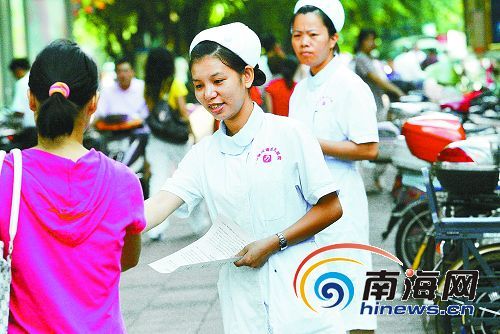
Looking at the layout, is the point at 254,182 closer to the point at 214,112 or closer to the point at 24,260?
the point at 214,112

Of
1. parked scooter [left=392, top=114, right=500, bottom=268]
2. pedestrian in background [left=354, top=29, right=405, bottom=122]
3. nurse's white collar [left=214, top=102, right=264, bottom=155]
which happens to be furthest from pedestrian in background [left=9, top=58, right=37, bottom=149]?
pedestrian in background [left=354, top=29, right=405, bottom=122]

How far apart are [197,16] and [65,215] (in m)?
23.4

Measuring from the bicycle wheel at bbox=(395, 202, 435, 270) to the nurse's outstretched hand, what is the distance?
4579 millimetres

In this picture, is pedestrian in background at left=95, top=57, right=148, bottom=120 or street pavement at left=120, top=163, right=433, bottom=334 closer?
street pavement at left=120, top=163, right=433, bottom=334

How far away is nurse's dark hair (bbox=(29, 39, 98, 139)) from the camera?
3043 millimetres

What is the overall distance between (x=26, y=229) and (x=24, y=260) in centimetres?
8

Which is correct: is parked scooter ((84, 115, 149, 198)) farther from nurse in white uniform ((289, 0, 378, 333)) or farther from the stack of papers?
the stack of papers

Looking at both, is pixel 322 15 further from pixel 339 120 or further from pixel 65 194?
pixel 65 194

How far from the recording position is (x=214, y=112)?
380 centimetres

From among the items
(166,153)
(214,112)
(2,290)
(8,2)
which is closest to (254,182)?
(214,112)

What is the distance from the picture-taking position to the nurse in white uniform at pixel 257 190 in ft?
12.3

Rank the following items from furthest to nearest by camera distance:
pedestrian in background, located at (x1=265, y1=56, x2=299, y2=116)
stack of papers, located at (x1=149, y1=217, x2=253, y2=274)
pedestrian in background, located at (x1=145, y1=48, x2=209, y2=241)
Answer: pedestrian in background, located at (x1=265, y1=56, x2=299, y2=116) < pedestrian in background, located at (x1=145, y1=48, x2=209, y2=241) < stack of papers, located at (x1=149, y1=217, x2=253, y2=274)

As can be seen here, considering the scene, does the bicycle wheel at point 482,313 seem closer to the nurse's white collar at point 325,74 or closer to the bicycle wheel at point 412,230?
the nurse's white collar at point 325,74

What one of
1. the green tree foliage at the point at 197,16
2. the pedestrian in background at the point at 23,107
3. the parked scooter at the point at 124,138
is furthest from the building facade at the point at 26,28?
the parked scooter at the point at 124,138
